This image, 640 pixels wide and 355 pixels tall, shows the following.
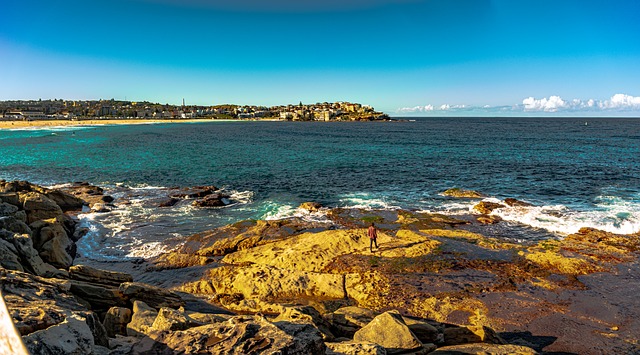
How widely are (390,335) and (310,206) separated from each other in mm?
22228

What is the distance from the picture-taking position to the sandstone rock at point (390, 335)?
9.62 metres

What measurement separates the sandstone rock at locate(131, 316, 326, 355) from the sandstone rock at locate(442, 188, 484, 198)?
32094mm

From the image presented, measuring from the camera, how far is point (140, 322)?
32.6 ft

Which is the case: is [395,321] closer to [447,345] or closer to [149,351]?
[447,345]

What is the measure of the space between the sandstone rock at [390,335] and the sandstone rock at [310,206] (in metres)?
20.9

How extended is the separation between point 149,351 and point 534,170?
55.4 meters

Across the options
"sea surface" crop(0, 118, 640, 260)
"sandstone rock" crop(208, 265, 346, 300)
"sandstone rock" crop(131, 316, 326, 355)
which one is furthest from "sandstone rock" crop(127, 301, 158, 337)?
"sea surface" crop(0, 118, 640, 260)

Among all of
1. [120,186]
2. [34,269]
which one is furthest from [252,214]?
[120,186]

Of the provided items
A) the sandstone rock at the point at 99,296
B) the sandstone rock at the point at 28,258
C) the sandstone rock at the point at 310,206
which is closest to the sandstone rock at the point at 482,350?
the sandstone rock at the point at 99,296

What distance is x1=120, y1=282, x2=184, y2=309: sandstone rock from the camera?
12.9 meters

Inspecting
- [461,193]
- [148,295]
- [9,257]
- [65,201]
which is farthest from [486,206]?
[65,201]

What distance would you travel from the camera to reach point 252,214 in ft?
99.5

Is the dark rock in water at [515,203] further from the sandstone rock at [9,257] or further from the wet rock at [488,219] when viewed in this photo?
the sandstone rock at [9,257]

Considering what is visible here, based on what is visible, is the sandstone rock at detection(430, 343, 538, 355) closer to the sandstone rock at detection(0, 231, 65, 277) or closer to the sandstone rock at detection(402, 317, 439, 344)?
the sandstone rock at detection(402, 317, 439, 344)
